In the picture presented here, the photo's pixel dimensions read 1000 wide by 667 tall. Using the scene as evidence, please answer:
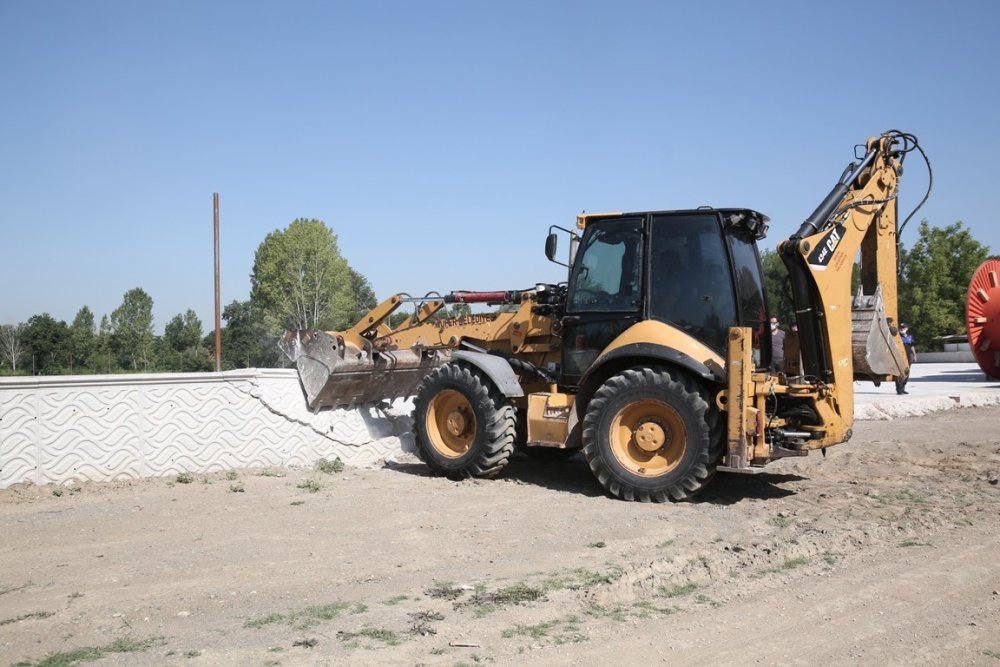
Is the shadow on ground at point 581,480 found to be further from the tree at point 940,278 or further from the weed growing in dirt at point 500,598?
the tree at point 940,278

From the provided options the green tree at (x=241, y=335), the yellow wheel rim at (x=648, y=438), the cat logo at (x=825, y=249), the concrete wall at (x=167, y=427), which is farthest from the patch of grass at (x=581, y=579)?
the green tree at (x=241, y=335)

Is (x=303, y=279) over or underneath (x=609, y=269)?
over

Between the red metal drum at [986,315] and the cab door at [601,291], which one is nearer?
the cab door at [601,291]

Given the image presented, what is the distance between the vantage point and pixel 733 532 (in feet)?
22.0

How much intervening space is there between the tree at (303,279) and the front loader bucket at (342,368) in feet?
109

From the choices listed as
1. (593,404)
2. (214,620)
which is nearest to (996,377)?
(593,404)

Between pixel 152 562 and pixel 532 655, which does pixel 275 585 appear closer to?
pixel 152 562

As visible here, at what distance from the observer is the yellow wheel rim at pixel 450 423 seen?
Answer: 952 centimetres

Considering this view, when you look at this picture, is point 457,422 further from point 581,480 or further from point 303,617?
point 303,617

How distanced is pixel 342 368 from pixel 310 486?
2.17m

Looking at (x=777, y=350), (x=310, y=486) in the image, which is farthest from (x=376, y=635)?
(x=777, y=350)

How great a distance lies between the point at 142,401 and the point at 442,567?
4.80m

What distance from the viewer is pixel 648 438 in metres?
7.93

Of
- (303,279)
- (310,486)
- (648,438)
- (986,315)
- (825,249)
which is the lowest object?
(310,486)
